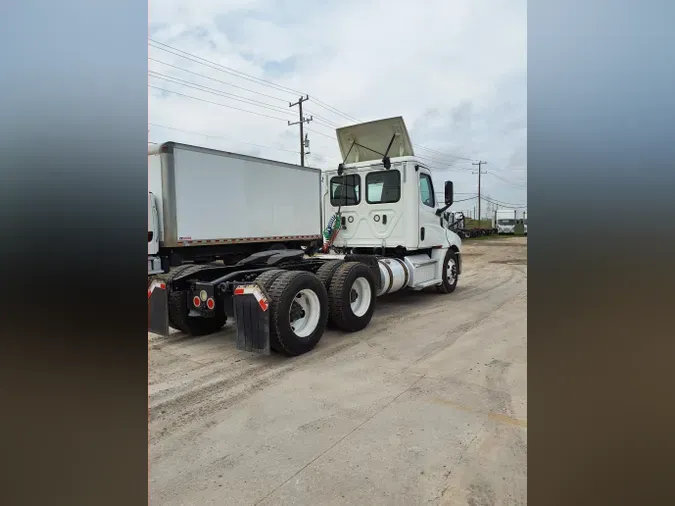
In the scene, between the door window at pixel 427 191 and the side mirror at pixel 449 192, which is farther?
the side mirror at pixel 449 192

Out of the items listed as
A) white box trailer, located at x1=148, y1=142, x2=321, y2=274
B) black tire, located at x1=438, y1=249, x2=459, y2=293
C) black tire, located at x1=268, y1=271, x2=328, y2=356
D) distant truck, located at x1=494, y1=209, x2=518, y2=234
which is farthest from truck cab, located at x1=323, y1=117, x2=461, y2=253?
distant truck, located at x1=494, y1=209, x2=518, y2=234

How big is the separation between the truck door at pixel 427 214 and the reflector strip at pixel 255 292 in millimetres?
4098

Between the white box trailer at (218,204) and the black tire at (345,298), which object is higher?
the white box trailer at (218,204)

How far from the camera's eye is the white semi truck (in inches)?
198

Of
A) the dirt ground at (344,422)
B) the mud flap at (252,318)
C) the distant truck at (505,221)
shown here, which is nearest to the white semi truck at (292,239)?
the mud flap at (252,318)

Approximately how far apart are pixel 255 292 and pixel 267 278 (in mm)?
348

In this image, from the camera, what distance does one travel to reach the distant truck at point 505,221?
43791 mm

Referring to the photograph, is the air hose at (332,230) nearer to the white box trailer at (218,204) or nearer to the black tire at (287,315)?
the white box trailer at (218,204)

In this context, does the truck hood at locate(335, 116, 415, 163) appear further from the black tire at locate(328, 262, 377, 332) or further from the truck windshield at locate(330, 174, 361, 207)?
the black tire at locate(328, 262, 377, 332)

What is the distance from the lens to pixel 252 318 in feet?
15.0

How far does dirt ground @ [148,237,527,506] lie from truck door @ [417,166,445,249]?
2750 millimetres

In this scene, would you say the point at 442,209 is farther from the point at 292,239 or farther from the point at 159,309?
the point at 159,309
